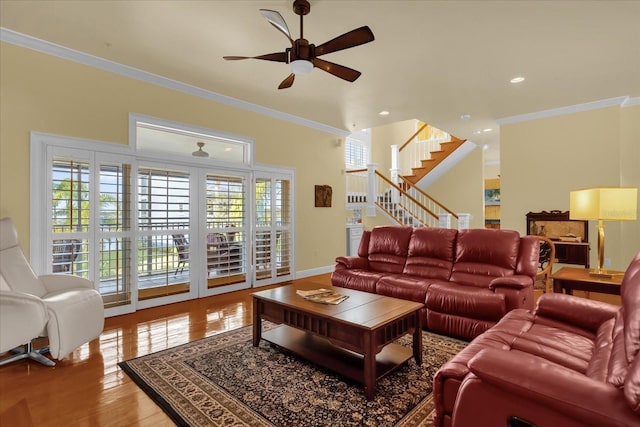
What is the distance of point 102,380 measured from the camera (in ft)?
7.89

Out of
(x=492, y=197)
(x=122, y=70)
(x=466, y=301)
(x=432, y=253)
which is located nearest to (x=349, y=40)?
(x=466, y=301)

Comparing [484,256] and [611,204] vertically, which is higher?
[611,204]

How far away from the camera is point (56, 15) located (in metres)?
2.94

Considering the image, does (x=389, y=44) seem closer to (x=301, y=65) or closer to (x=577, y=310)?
(x=301, y=65)

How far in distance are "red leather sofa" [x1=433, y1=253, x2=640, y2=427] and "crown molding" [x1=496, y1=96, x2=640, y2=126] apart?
4.50m

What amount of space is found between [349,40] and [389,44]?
1.13 meters

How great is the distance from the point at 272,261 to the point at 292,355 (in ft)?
9.62

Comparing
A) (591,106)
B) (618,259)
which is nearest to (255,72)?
(591,106)

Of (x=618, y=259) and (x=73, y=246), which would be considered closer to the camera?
(x=73, y=246)

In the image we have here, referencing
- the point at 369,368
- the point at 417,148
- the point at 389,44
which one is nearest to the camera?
the point at 369,368

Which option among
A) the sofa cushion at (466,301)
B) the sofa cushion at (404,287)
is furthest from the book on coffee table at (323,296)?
the sofa cushion at (466,301)

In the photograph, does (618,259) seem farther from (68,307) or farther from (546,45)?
(68,307)

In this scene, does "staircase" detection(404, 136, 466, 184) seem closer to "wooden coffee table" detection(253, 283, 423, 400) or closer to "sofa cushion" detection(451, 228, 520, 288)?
"sofa cushion" detection(451, 228, 520, 288)

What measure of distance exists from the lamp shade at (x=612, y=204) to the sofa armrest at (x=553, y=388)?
2.48 meters
